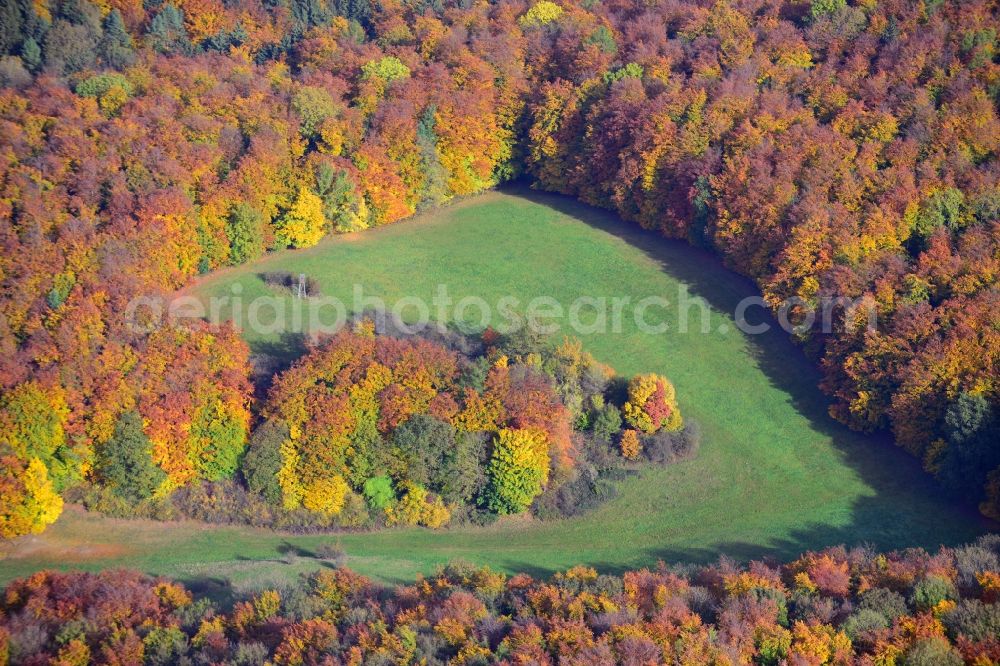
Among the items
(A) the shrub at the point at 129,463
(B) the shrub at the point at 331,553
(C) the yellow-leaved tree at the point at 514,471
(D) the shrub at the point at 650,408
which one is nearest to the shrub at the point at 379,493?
(B) the shrub at the point at 331,553

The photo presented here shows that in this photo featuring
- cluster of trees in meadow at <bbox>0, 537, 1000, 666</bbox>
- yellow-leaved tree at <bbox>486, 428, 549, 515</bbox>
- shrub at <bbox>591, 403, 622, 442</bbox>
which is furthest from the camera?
shrub at <bbox>591, 403, 622, 442</bbox>

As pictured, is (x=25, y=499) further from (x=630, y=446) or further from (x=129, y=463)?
(x=630, y=446)

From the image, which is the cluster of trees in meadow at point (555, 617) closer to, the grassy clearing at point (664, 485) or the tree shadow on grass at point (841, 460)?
the tree shadow on grass at point (841, 460)

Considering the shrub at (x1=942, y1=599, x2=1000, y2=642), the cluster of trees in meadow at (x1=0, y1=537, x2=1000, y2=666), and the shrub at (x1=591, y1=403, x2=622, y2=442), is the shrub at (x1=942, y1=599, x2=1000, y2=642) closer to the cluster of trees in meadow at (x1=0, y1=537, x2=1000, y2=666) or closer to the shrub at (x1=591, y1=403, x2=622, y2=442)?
the cluster of trees in meadow at (x1=0, y1=537, x2=1000, y2=666)

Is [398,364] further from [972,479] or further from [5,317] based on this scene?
[972,479]

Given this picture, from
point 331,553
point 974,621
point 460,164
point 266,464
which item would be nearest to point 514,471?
point 331,553

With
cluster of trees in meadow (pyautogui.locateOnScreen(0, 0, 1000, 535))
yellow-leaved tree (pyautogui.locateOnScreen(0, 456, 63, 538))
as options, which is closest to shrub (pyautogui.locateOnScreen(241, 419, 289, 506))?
cluster of trees in meadow (pyautogui.locateOnScreen(0, 0, 1000, 535))

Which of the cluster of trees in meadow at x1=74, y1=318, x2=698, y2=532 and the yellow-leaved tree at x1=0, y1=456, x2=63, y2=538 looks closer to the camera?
the yellow-leaved tree at x1=0, y1=456, x2=63, y2=538
